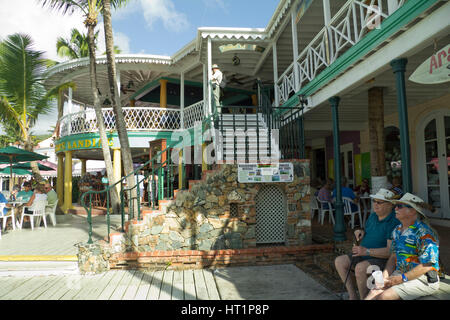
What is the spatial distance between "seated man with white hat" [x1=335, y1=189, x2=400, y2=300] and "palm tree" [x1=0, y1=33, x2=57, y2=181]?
10946mm

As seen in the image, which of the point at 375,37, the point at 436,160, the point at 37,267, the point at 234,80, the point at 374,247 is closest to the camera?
the point at 374,247

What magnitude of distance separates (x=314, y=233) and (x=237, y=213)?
192cm

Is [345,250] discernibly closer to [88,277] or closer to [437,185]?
[437,185]

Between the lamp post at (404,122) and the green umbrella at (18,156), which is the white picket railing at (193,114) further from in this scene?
the lamp post at (404,122)

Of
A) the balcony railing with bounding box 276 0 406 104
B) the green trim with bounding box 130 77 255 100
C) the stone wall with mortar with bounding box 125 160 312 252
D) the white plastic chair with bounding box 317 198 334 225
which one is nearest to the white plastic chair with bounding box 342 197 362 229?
the white plastic chair with bounding box 317 198 334 225

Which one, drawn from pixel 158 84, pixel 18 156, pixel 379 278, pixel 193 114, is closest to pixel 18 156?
pixel 18 156

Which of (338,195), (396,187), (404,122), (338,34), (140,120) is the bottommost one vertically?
(338,195)

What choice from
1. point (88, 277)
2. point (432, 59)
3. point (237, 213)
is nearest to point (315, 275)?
point (237, 213)

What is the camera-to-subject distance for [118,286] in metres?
4.25

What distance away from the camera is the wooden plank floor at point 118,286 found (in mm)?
3881

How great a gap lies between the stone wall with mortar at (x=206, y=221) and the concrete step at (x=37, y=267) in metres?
0.96

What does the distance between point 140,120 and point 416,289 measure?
33.0 feet

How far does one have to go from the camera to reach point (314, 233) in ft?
20.1

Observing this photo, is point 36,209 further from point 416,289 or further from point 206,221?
point 416,289
